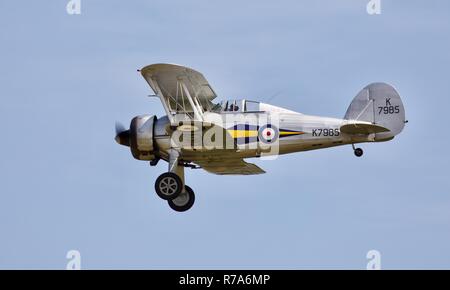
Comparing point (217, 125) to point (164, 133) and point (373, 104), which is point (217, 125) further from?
point (373, 104)

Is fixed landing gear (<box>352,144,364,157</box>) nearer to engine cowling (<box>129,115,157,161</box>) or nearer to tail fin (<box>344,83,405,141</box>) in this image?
tail fin (<box>344,83,405,141</box>)

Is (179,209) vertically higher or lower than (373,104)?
lower

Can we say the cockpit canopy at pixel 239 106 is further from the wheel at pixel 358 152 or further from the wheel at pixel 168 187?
the wheel at pixel 358 152

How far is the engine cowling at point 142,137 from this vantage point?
93.9ft

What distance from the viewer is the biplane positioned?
28.0m

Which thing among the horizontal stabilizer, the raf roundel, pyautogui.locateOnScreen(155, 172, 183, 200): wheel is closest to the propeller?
pyautogui.locateOnScreen(155, 172, 183, 200): wheel

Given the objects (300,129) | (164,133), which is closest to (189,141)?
(164,133)

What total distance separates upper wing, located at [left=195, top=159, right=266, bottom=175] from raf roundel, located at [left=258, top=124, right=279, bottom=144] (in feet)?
3.86

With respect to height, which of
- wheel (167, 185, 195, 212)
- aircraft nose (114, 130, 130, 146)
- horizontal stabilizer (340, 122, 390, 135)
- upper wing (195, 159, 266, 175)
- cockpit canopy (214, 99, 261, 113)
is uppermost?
cockpit canopy (214, 99, 261, 113)

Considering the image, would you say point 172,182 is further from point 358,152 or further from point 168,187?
point 358,152

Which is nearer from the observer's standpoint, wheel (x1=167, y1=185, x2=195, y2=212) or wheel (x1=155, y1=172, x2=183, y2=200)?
wheel (x1=155, y1=172, x2=183, y2=200)

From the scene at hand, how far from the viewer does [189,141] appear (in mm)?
28375

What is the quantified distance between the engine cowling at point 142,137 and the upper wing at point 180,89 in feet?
2.12

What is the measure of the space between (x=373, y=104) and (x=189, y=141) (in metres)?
4.19
